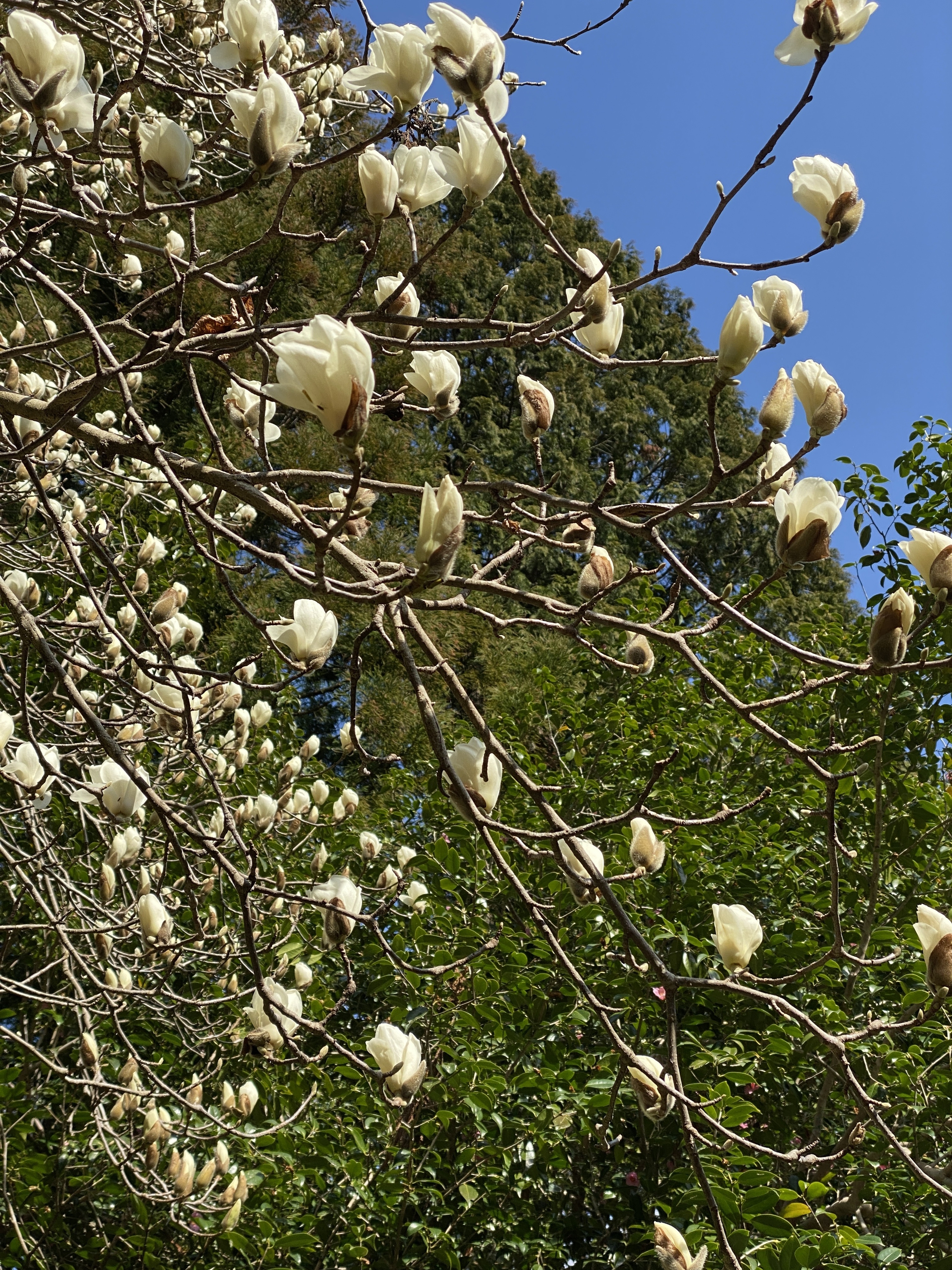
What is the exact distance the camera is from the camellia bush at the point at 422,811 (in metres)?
1.07

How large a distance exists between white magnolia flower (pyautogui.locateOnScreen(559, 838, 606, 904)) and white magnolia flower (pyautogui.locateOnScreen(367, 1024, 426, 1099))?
23 cm

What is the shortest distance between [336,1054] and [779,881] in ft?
3.86

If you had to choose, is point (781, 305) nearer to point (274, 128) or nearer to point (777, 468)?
point (777, 468)

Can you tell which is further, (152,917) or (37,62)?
(152,917)

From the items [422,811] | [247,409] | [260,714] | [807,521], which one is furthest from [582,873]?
[422,811]

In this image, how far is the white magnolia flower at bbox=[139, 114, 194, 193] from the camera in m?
1.19

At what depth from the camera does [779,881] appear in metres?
2.53

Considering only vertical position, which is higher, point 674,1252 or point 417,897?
point 674,1252

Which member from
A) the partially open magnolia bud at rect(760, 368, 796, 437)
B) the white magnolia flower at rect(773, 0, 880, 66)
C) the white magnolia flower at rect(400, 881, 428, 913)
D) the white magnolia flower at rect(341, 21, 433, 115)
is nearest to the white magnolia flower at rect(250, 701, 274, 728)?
the white magnolia flower at rect(400, 881, 428, 913)

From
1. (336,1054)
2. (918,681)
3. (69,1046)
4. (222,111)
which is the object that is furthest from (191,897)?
(69,1046)

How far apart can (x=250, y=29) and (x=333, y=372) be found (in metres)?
0.73

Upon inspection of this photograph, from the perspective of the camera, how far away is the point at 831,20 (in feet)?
3.62

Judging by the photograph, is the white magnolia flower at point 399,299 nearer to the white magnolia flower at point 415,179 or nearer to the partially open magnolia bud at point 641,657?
the white magnolia flower at point 415,179

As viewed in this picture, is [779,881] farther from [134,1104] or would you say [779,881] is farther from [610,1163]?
[134,1104]
